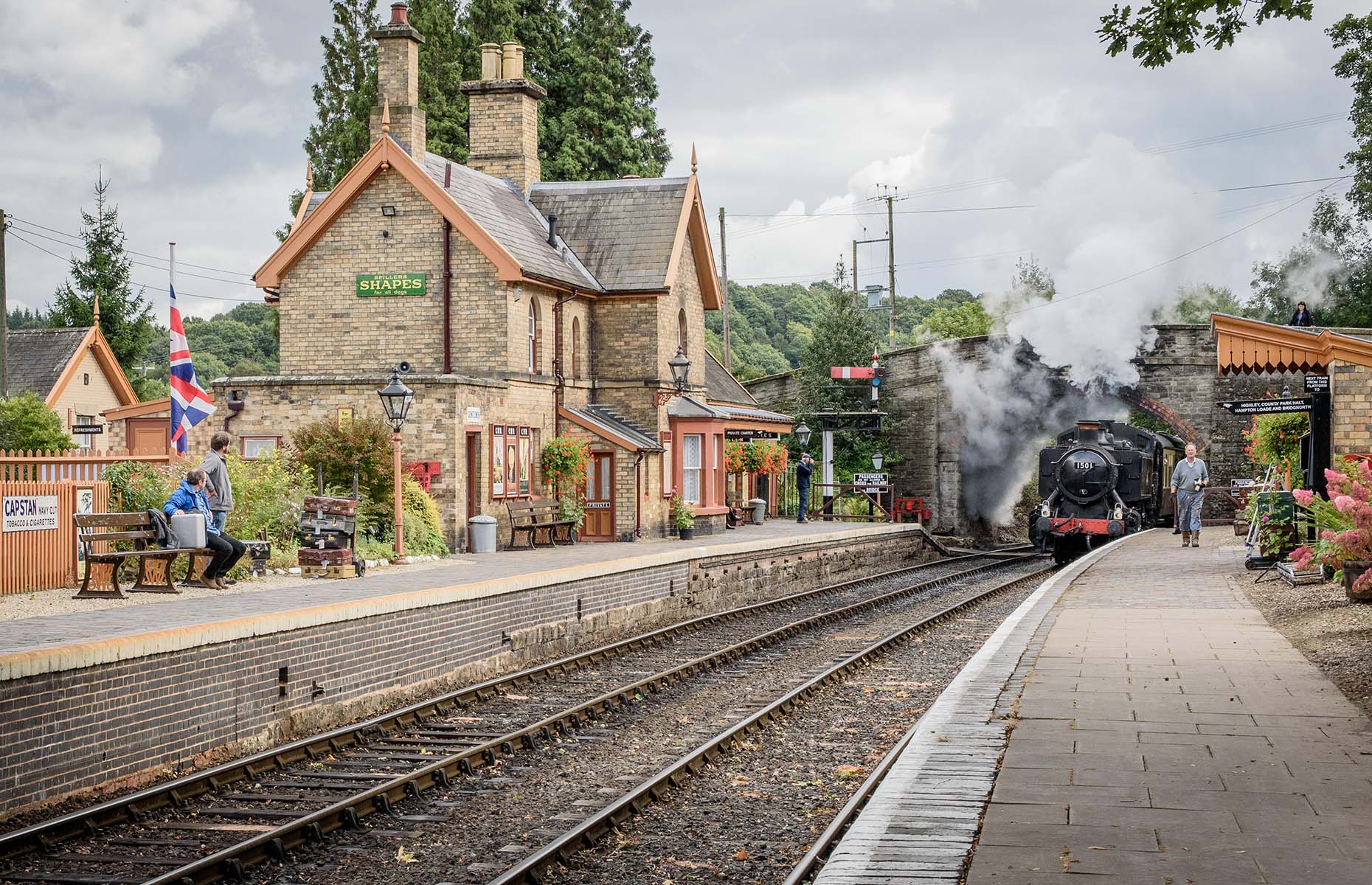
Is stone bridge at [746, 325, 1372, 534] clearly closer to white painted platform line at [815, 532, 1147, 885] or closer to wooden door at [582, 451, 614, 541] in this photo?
wooden door at [582, 451, 614, 541]

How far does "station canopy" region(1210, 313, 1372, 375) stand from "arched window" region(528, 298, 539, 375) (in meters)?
12.5

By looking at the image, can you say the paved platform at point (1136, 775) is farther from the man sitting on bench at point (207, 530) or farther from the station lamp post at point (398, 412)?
the station lamp post at point (398, 412)

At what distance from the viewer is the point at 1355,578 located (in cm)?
1474

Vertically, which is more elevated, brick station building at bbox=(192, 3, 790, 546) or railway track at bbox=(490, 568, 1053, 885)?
brick station building at bbox=(192, 3, 790, 546)

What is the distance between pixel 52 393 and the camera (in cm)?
3994

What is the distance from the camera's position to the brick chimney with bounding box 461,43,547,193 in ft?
99.6

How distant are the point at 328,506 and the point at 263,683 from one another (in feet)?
20.0

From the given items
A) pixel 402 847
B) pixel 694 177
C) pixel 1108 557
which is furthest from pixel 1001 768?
pixel 694 177

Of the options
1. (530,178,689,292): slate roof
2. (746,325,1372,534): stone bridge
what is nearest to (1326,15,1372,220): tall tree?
(746,325,1372,534): stone bridge

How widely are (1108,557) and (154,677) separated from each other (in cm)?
1959

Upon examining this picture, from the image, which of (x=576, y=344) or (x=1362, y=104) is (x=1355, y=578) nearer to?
(x=576, y=344)

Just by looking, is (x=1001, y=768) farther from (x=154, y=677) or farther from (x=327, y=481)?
(x=327, y=481)

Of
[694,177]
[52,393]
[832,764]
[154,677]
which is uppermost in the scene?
[694,177]

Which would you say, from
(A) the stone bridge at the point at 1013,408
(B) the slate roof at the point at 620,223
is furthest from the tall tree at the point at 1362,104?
(B) the slate roof at the point at 620,223
